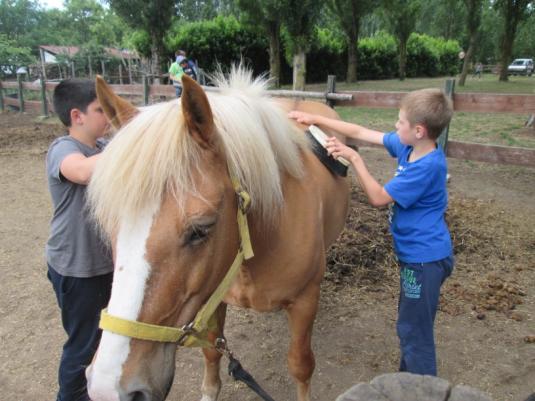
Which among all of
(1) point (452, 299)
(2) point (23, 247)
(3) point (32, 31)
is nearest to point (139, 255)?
(1) point (452, 299)

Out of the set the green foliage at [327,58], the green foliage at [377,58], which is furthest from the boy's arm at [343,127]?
the green foliage at [377,58]

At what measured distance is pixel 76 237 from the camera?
1.93 m

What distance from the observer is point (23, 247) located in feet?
14.2

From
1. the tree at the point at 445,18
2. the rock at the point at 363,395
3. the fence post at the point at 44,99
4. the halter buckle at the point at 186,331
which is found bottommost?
the rock at the point at 363,395

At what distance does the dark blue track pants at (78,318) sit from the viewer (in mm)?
1984

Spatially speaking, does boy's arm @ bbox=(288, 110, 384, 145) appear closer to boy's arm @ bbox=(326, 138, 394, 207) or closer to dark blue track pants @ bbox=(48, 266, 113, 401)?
boy's arm @ bbox=(326, 138, 394, 207)

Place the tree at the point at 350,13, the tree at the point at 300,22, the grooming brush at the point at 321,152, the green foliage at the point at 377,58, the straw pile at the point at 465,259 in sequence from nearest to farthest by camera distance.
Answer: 1. the grooming brush at the point at 321,152
2. the straw pile at the point at 465,259
3. the tree at the point at 300,22
4. the tree at the point at 350,13
5. the green foliage at the point at 377,58

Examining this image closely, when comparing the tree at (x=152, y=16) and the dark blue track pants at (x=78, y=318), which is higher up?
the tree at (x=152, y=16)

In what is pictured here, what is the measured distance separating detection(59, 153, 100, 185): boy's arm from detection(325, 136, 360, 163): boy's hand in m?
1.14

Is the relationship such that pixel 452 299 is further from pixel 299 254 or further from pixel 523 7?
pixel 523 7

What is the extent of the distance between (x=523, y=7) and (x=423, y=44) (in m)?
11.8

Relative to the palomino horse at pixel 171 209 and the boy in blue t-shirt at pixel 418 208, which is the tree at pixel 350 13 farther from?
the palomino horse at pixel 171 209

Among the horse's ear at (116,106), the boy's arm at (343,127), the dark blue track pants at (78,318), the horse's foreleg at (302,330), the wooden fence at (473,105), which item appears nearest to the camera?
the horse's ear at (116,106)

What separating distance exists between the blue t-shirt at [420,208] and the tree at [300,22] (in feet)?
44.4
